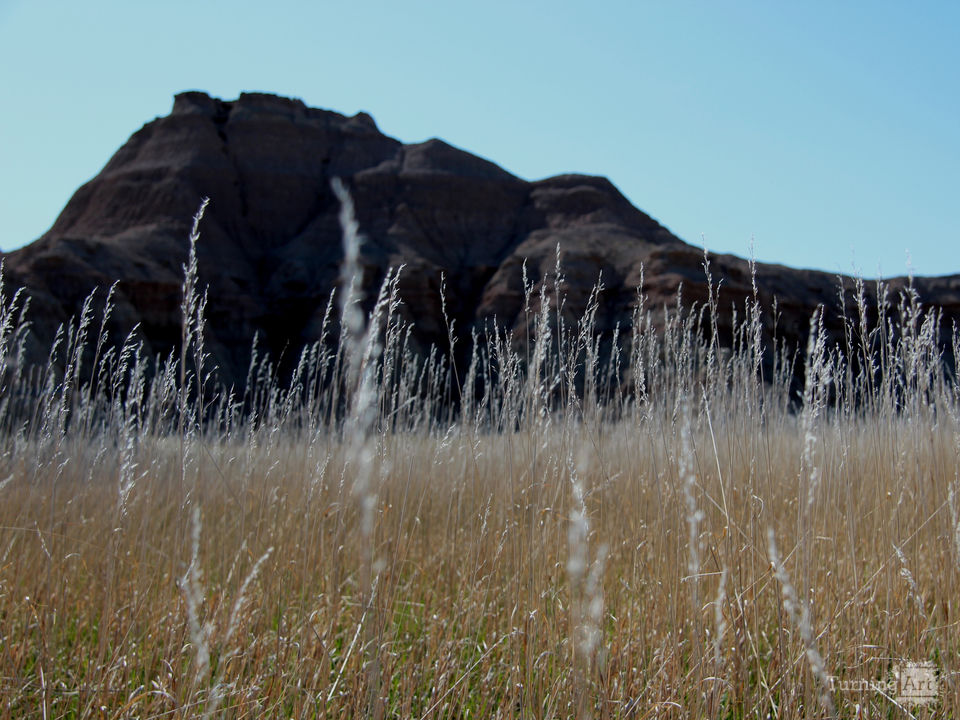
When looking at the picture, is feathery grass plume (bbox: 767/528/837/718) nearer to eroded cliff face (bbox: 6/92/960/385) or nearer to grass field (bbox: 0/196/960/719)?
grass field (bbox: 0/196/960/719)

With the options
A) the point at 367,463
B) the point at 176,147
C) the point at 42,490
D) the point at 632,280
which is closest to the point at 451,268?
the point at 632,280

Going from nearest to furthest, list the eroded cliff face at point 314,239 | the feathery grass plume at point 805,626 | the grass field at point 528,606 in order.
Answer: the feathery grass plume at point 805,626
the grass field at point 528,606
the eroded cliff face at point 314,239

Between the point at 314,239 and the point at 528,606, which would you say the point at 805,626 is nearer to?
the point at 528,606

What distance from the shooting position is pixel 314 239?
35875 mm

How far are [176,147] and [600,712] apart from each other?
42868 mm

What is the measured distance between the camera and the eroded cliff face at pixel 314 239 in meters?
27.9

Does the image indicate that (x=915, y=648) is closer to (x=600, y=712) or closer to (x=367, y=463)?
(x=600, y=712)

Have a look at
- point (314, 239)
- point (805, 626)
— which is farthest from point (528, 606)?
point (314, 239)

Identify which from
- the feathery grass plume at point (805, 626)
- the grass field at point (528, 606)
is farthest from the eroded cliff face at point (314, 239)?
the feathery grass plume at point (805, 626)

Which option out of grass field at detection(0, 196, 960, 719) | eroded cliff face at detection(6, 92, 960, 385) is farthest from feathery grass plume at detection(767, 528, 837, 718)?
eroded cliff face at detection(6, 92, 960, 385)

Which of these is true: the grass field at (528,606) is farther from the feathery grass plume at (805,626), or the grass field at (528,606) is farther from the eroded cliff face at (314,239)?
the eroded cliff face at (314,239)

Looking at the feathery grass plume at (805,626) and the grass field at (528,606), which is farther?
the grass field at (528,606)

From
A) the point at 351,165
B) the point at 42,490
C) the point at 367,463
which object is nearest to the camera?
the point at 367,463

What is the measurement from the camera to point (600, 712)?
161 cm
